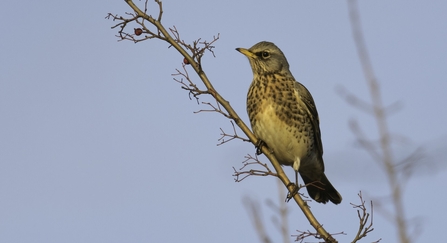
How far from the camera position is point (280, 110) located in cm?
756

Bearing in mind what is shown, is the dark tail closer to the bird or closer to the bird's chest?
the bird

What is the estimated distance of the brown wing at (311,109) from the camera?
7902 mm

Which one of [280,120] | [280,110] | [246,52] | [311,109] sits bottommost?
[280,120]

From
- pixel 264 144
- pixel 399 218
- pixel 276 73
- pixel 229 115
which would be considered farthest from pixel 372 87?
pixel 276 73

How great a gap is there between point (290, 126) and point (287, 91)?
17.0 inches

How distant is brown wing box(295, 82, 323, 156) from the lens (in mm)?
7902

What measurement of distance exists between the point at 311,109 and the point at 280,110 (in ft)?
1.96

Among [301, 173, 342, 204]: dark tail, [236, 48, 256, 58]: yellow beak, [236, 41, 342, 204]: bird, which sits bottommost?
[301, 173, 342, 204]: dark tail

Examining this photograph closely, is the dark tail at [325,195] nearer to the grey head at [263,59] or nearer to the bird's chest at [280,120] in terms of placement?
the bird's chest at [280,120]

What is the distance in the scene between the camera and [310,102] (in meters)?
7.98

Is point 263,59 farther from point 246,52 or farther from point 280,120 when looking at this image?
point 280,120

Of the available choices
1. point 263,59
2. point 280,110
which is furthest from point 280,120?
point 263,59

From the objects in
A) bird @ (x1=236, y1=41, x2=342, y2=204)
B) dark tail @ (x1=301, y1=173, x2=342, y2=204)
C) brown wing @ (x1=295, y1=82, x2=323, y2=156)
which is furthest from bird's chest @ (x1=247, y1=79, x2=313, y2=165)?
dark tail @ (x1=301, y1=173, x2=342, y2=204)

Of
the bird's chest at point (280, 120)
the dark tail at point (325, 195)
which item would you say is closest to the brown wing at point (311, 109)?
the bird's chest at point (280, 120)
